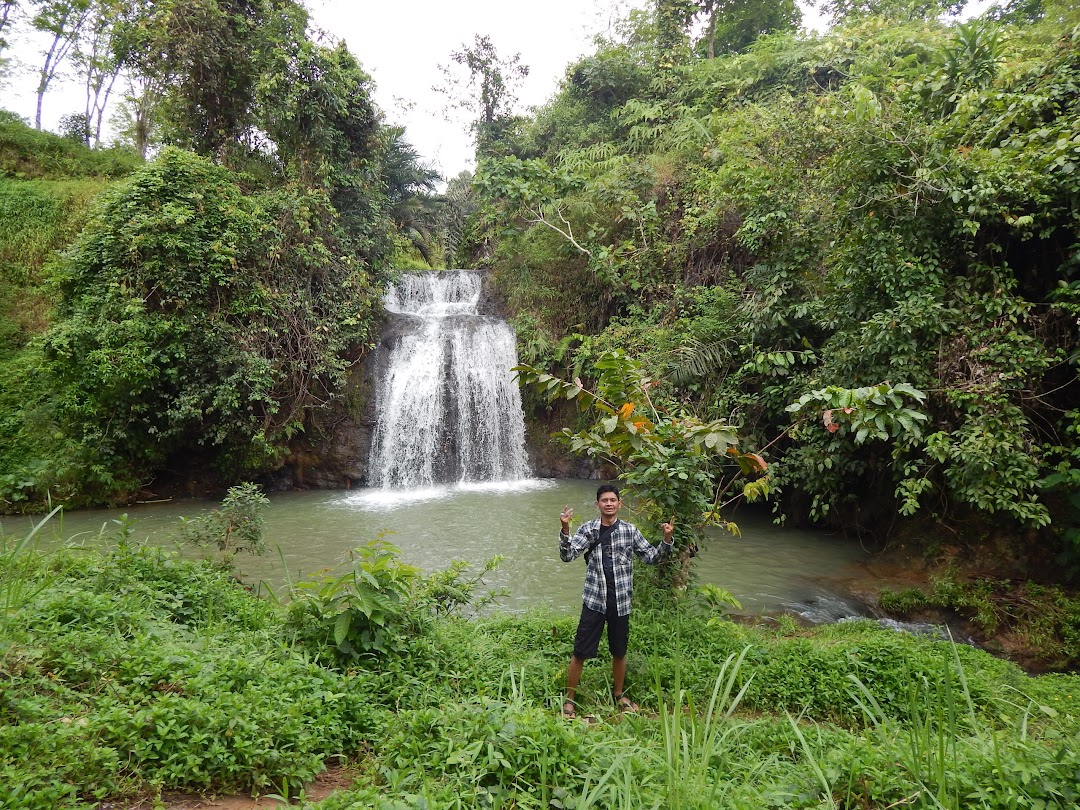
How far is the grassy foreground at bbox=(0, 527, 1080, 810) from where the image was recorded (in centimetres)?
211

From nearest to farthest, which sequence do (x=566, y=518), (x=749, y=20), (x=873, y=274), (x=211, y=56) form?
(x=566, y=518), (x=873, y=274), (x=211, y=56), (x=749, y=20)

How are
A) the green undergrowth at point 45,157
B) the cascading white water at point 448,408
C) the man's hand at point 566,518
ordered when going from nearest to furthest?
the man's hand at point 566,518
the cascading white water at point 448,408
the green undergrowth at point 45,157

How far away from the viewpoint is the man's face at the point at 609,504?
3953 millimetres

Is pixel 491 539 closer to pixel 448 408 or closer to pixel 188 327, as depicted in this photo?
pixel 448 408

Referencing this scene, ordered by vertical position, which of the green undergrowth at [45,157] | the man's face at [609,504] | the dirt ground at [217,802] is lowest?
the dirt ground at [217,802]

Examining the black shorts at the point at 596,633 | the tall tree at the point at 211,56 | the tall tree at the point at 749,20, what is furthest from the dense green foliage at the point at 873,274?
the tall tree at the point at 749,20

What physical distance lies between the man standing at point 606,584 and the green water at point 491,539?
903 mm

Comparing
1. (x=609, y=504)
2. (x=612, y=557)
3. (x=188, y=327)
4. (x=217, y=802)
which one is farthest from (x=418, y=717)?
(x=188, y=327)

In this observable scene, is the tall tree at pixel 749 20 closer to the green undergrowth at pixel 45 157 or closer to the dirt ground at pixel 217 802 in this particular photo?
the green undergrowth at pixel 45 157

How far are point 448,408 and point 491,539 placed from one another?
5.91 m

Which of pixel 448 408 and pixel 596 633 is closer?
pixel 596 633

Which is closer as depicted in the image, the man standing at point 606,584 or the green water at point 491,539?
the man standing at point 606,584

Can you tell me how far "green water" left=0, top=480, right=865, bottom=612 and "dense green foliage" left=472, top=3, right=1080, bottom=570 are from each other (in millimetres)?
930

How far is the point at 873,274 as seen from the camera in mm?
7430
